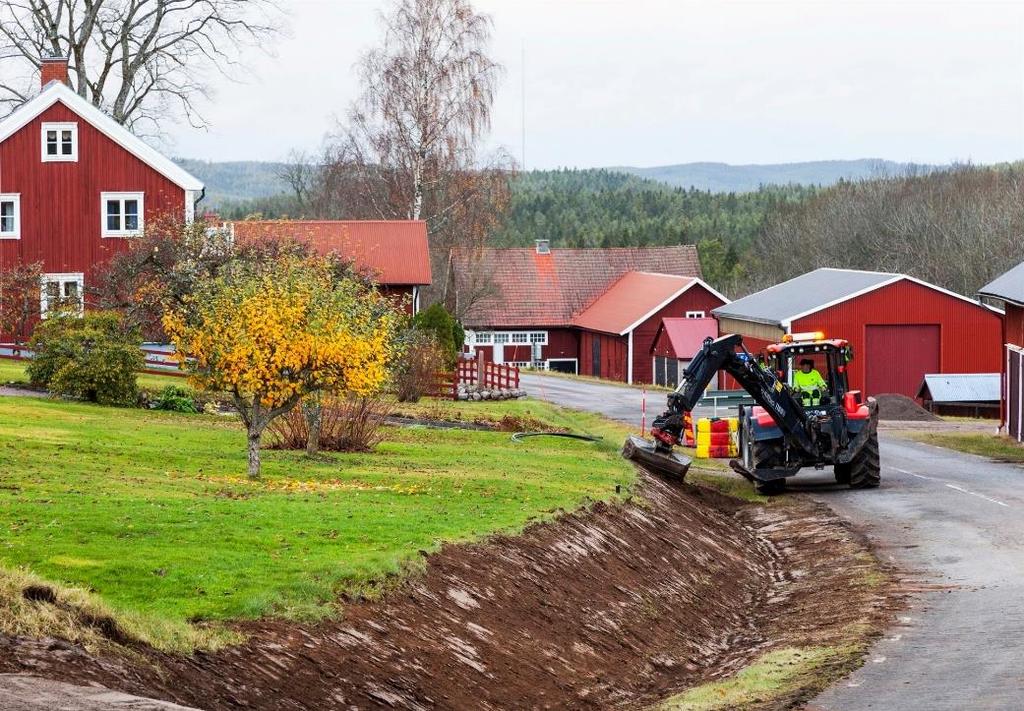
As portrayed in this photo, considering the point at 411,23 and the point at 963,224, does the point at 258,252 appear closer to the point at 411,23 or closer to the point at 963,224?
the point at 411,23

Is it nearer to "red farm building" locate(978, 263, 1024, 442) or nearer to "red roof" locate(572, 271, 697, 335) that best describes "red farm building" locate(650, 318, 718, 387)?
"red roof" locate(572, 271, 697, 335)

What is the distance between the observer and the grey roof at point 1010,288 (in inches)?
1523

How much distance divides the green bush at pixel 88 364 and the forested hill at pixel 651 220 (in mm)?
79871

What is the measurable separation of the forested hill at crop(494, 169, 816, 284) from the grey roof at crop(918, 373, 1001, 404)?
60943 millimetres

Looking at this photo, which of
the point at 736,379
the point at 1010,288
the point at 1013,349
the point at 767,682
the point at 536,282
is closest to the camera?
the point at 767,682

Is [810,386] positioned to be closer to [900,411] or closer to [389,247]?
[900,411]

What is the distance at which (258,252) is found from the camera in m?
38.3

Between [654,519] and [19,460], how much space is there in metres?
9.15

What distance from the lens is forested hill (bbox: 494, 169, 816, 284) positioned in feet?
427

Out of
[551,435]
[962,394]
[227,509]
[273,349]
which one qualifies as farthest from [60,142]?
[227,509]

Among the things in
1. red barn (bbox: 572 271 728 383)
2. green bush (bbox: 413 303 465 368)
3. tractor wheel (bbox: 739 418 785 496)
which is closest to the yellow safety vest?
tractor wheel (bbox: 739 418 785 496)

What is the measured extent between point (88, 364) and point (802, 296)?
1204 inches

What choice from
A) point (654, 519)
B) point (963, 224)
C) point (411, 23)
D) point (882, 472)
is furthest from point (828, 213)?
point (654, 519)

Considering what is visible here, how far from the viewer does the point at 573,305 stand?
8144cm
